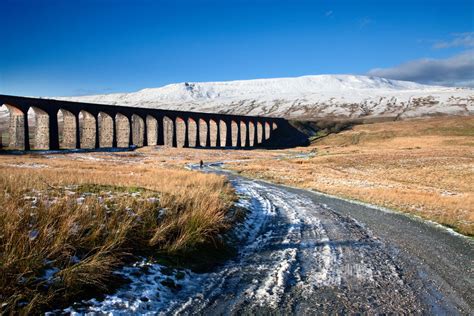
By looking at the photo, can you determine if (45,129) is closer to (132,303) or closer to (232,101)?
(132,303)

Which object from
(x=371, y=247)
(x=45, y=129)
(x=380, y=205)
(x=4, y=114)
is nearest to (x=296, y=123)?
(x=45, y=129)

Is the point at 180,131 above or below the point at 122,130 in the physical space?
below

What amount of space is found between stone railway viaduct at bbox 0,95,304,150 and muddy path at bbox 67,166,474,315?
132ft

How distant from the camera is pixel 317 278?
18.4 feet

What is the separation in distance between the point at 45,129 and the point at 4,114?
436 feet

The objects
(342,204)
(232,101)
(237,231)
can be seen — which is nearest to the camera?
(237,231)

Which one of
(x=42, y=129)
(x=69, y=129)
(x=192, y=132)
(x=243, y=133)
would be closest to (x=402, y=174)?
(x=42, y=129)

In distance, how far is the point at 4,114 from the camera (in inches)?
5925

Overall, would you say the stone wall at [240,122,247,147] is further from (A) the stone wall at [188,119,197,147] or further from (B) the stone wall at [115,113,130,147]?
(B) the stone wall at [115,113,130,147]

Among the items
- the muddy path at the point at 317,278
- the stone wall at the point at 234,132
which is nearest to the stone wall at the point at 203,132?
the stone wall at the point at 234,132

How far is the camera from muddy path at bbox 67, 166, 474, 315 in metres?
4.51

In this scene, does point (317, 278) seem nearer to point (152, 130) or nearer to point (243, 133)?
point (152, 130)

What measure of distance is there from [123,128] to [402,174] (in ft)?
144

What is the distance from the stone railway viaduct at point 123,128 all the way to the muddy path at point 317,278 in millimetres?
40274
